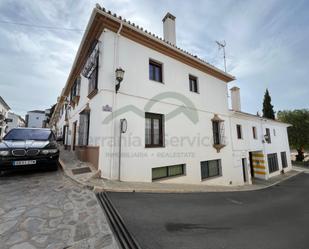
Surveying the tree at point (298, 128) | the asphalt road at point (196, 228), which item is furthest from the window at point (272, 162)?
the asphalt road at point (196, 228)

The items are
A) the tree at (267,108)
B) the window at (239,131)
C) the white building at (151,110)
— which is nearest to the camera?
the white building at (151,110)

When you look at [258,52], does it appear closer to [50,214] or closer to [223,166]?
[223,166]

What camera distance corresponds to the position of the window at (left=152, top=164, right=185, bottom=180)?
623 cm

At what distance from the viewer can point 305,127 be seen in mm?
19953

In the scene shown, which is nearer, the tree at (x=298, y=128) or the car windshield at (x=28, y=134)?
the car windshield at (x=28, y=134)

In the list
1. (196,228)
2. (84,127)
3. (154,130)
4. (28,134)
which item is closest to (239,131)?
(154,130)

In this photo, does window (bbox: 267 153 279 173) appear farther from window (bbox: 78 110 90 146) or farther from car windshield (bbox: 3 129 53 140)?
car windshield (bbox: 3 129 53 140)

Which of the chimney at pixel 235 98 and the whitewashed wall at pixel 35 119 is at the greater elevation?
the whitewashed wall at pixel 35 119

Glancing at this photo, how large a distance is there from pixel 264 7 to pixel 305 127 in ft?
72.0

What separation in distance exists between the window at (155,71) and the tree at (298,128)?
2401cm

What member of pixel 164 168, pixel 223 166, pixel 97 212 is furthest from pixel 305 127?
pixel 97 212

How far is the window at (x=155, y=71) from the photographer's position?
686cm

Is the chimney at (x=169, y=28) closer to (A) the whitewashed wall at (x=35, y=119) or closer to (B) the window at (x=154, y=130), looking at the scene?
(B) the window at (x=154, y=130)
